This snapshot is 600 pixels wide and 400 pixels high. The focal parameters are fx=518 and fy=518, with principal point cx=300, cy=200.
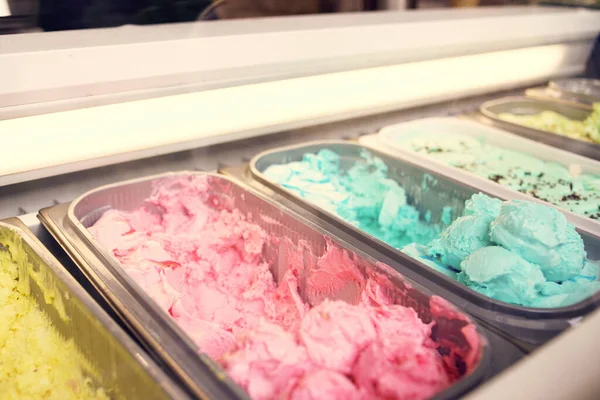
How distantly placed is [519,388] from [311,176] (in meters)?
1.08

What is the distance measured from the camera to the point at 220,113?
1.63 metres

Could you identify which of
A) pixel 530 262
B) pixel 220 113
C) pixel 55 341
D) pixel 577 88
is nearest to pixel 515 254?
pixel 530 262

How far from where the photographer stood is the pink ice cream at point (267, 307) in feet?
3.11

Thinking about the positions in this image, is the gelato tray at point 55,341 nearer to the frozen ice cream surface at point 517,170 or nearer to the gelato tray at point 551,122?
the frozen ice cream surface at point 517,170

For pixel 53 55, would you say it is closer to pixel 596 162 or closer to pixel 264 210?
pixel 264 210

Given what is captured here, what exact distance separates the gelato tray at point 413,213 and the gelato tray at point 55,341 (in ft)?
2.13

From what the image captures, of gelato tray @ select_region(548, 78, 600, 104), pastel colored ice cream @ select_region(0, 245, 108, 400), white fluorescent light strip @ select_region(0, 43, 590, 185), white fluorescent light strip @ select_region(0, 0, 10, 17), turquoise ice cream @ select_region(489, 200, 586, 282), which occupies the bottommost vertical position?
pastel colored ice cream @ select_region(0, 245, 108, 400)

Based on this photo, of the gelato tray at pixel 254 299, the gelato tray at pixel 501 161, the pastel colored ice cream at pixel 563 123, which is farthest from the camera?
the pastel colored ice cream at pixel 563 123

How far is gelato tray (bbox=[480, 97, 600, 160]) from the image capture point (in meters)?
2.10

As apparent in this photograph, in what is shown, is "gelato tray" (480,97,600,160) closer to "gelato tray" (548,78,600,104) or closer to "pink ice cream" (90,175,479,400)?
"gelato tray" (548,78,600,104)

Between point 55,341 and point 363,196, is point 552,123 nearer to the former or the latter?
point 363,196

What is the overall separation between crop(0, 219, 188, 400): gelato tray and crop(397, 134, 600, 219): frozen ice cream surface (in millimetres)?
1376

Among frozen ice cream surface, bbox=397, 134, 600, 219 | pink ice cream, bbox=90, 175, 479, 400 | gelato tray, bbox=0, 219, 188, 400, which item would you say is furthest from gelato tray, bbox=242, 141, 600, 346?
gelato tray, bbox=0, 219, 188, 400

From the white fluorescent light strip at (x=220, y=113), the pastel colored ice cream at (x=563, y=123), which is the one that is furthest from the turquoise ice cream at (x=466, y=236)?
the pastel colored ice cream at (x=563, y=123)
